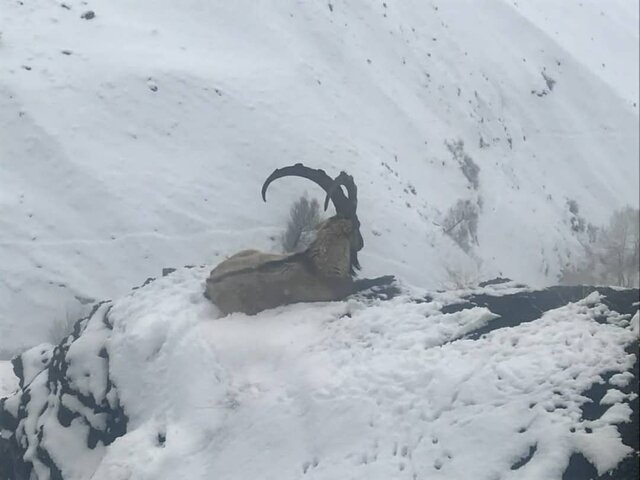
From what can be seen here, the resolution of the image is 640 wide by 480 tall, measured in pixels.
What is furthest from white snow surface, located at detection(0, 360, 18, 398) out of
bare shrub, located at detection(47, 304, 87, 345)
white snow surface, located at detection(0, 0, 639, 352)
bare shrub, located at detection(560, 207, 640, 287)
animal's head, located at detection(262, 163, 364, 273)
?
bare shrub, located at detection(560, 207, 640, 287)

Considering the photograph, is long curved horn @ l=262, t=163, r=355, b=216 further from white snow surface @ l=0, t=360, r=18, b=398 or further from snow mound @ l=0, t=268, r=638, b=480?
white snow surface @ l=0, t=360, r=18, b=398

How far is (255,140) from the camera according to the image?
11539 millimetres

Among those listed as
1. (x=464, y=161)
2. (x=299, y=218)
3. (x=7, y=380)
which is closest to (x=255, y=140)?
(x=299, y=218)

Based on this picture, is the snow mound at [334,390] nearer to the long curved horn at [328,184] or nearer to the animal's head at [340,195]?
the animal's head at [340,195]

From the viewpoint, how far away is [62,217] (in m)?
10.1

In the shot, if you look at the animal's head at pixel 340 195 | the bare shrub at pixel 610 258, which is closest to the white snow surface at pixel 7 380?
the animal's head at pixel 340 195

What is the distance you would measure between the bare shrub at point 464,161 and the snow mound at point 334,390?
24.3 feet

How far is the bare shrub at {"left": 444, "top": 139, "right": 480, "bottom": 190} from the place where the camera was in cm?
1326

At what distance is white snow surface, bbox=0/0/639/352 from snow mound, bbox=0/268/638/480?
2.63 meters

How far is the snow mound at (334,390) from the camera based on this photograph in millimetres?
4277

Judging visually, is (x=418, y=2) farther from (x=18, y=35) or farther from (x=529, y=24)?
(x=18, y=35)

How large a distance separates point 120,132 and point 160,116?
2.41 ft

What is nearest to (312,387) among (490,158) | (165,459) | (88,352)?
(165,459)

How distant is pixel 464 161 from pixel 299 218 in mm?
5135
